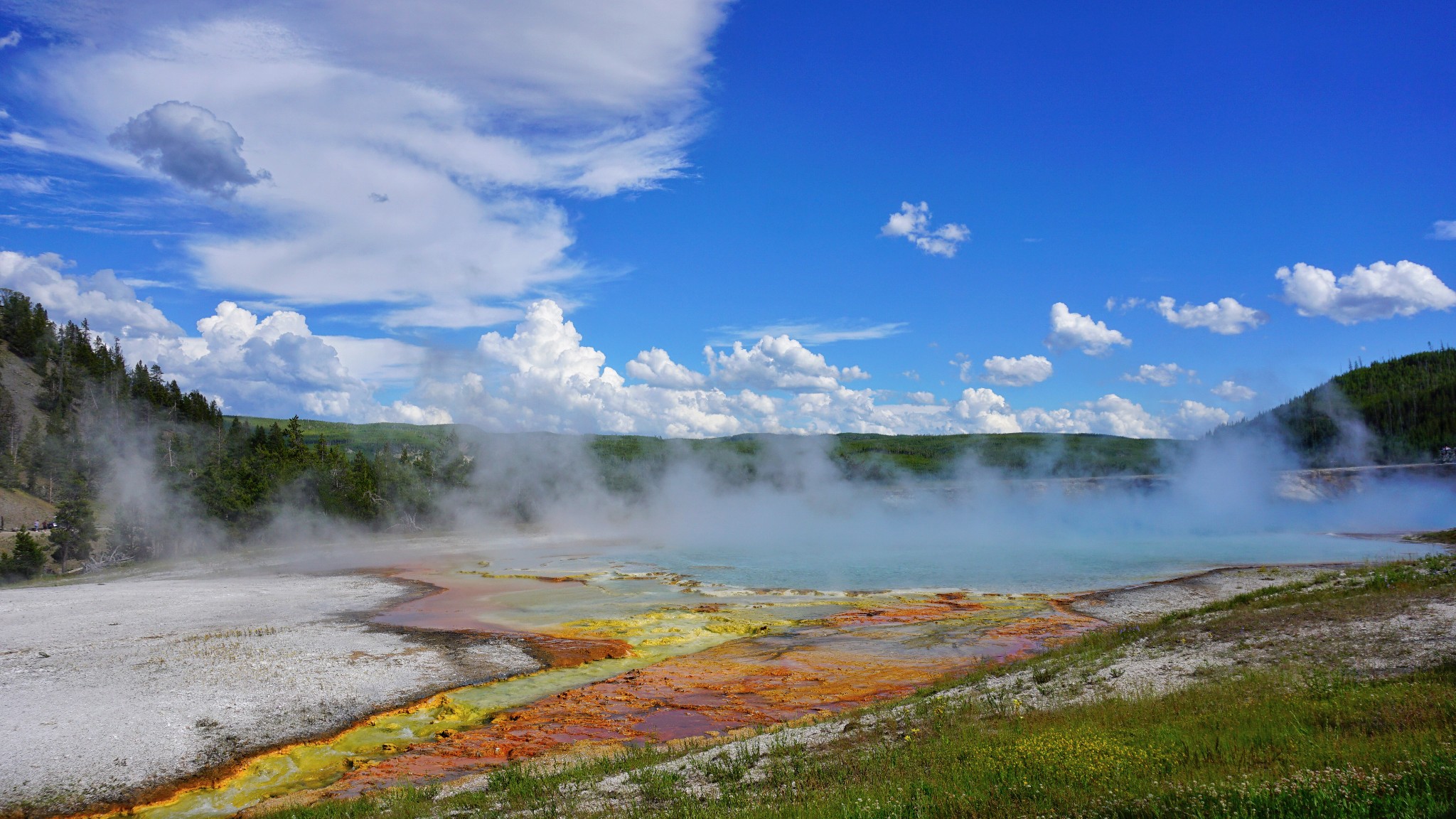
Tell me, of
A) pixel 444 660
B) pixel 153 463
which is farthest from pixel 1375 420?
pixel 153 463

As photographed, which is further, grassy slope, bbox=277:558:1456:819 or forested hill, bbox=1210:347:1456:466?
forested hill, bbox=1210:347:1456:466

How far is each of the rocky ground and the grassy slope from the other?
4.08 meters

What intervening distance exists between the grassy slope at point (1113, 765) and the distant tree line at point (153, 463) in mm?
48564

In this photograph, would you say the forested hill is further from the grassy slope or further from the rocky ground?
the rocky ground

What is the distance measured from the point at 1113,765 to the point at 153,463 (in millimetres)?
80094

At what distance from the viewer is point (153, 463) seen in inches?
2594

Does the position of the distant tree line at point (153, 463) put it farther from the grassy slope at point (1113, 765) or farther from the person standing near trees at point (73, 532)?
the grassy slope at point (1113, 765)

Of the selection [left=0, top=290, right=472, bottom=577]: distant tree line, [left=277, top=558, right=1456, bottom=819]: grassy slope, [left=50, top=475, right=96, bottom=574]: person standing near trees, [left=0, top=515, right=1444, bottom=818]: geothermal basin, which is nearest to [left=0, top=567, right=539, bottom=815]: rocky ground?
[left=0, top=515, right=1444, bottom=818]: geothermal basin

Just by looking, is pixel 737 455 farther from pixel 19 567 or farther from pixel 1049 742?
pixel 1049 742

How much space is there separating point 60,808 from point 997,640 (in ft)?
62.9

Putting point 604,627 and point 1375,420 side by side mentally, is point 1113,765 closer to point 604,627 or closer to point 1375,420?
point 604,627

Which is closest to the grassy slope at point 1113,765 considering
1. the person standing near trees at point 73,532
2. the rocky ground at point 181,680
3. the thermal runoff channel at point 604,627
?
the thermal runoff channel at point 604,627

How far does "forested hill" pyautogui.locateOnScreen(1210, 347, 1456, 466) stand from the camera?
81.6 metres

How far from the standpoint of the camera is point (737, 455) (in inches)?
3597
